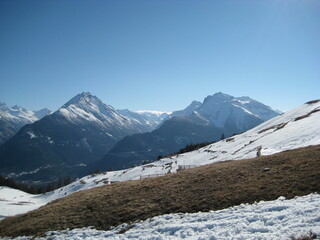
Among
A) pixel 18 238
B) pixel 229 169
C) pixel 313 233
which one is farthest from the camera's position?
pixel 229 169

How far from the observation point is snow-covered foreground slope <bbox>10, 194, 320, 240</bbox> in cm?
1612

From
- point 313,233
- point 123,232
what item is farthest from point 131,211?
point 313,233

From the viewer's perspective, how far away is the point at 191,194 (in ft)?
91.0

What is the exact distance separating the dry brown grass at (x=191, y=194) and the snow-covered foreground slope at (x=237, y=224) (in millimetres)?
1583

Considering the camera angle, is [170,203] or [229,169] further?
[229,169]

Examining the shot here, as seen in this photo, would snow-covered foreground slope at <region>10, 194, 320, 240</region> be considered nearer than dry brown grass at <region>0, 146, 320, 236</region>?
Yes

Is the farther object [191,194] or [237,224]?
[191,194]

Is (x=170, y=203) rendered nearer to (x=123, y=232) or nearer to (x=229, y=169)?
(x=123, y=232)

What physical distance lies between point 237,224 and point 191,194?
974cm

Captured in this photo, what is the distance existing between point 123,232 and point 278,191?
46.9 feet

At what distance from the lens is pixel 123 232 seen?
75.2 ft

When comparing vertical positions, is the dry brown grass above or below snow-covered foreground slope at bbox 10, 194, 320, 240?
above

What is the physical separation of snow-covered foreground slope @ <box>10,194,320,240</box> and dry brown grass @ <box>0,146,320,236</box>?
1.58 meters

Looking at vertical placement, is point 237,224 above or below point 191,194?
below
